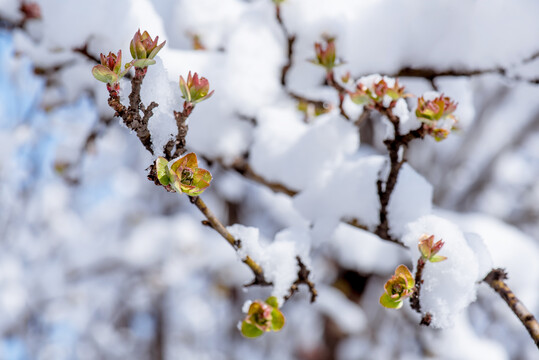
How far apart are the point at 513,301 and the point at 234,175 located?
5.30 feet

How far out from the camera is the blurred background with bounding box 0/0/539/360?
1007mm

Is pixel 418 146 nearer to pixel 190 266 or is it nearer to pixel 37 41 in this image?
pixel 190 266

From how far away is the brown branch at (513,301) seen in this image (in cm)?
62

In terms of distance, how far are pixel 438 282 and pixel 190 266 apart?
3.43m

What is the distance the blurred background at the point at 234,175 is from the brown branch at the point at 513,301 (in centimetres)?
29

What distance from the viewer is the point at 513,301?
665mm

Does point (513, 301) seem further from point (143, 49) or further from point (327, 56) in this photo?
point (143, 49)

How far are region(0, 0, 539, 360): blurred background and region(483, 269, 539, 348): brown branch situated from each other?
0.94ft

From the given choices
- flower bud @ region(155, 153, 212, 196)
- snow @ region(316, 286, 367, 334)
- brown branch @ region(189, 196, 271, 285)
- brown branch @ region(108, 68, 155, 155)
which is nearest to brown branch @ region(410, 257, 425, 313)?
brown branch @ region(189, 196, 271, 285)

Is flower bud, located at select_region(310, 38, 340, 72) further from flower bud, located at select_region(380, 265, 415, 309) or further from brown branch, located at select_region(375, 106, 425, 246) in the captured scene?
flower bud, located at select_region(380, 265, 415, 309)

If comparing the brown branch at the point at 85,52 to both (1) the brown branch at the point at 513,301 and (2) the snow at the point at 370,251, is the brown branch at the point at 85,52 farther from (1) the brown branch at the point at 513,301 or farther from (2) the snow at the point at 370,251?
(2) the snow at the point at 370,251

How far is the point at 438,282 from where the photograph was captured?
2.31 ft

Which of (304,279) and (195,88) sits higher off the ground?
(195,88)

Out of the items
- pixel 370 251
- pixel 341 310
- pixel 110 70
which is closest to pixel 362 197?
pixel 110 70
